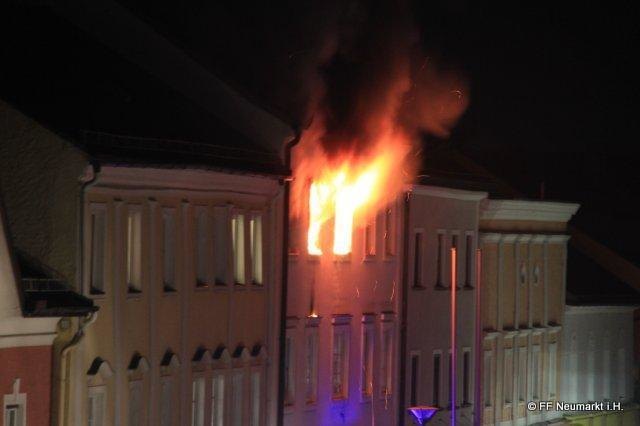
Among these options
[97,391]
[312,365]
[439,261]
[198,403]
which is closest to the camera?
[97,391]

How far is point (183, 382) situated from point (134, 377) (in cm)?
170

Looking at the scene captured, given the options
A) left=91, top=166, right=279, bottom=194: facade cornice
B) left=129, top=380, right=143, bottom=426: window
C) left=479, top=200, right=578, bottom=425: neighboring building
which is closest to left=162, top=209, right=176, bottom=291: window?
left=91, top=166, right=279, bottom=194: facade cornice

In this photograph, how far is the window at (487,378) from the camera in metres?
40.3

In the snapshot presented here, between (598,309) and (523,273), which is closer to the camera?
(523,273)

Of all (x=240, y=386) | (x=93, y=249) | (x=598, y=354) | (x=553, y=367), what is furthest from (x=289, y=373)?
(x=598, y=354)

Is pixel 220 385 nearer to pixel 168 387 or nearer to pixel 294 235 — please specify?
pixel 168 387

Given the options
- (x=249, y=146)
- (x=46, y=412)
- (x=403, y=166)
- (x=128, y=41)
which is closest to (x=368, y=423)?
(x=403, y=166)

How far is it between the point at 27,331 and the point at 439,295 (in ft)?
59.2

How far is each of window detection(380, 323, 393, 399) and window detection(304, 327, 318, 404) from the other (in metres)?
3.15

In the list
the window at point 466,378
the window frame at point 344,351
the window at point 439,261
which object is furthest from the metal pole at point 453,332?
the window frame at point 344,351

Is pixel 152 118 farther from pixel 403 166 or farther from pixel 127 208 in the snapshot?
pixel 403 166

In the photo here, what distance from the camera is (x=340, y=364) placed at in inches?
1288

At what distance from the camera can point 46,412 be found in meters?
21.3

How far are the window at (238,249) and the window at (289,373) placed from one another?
8.90ft
